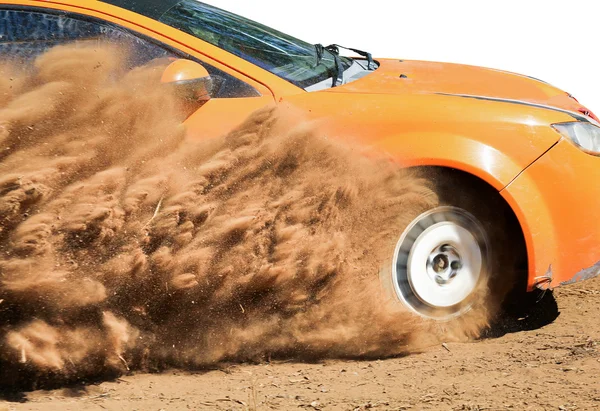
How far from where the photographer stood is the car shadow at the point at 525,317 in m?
4.53

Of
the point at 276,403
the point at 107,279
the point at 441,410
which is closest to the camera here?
the point at 441,410

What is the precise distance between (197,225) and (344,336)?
1.00 meters

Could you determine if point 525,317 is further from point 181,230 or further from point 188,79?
point 188,79

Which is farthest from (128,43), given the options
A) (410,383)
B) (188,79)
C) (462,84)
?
(410,383)

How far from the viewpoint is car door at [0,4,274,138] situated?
4.41 meters

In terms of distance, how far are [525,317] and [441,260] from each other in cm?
74

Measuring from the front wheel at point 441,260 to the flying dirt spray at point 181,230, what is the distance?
0.09 m

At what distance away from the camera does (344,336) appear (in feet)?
14.3

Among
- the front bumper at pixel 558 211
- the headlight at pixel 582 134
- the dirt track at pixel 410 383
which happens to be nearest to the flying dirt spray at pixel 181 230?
the dirt track at pixel 410 383

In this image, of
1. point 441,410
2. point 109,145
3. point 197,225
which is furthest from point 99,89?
point 441,410

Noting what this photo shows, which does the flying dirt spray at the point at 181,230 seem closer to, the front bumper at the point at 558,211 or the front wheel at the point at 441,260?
the front wheel at the point at 441,260

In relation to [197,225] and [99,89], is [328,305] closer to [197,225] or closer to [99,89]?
[197,225]

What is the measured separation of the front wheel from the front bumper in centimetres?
26

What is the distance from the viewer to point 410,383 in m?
3.81
